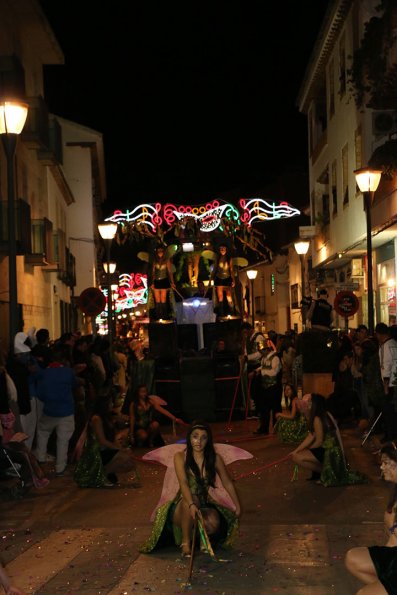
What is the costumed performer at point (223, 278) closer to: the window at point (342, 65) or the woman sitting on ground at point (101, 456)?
the woman sitting on ground at point (101, 456)

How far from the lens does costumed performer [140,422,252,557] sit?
25.8 ft

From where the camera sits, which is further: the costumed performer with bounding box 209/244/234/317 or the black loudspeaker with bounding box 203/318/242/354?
the costumed performer with bounding box 209/244/234/317

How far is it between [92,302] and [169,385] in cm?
250

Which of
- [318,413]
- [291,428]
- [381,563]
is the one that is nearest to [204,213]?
[291,428]

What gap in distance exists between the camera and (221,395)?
1977 cm

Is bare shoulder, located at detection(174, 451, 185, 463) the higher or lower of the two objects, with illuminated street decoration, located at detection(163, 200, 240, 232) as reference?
lower

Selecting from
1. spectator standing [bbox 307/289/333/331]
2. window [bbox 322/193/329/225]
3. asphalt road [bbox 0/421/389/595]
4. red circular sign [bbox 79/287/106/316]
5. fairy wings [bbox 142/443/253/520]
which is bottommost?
asphalt road [bbox 0/421/389/595]

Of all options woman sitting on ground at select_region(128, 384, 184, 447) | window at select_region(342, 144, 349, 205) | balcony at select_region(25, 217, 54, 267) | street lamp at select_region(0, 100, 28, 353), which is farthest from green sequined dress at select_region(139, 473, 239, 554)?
window at select_region(342, 144, 349, 205)

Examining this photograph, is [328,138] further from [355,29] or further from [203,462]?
[203,462]

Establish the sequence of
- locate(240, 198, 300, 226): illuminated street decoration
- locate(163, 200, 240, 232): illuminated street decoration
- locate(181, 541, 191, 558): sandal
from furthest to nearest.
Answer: locate(240, 198, 300, 226): illuminated street decoration → locate(163, 200, 240, 232): illuminated street decoration → locate(181, 541, 191, 558): sandal

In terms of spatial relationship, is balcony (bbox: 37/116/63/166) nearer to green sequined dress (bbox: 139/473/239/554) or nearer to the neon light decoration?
green sequined dress (bbox: 139/473/239/554)

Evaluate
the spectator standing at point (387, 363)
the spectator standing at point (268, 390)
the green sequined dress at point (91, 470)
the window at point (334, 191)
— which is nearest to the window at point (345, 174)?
the window at point (334, 191)

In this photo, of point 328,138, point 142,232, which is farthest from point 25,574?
point 328,138

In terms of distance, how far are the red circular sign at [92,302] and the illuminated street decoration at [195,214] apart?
3385 millimetres
